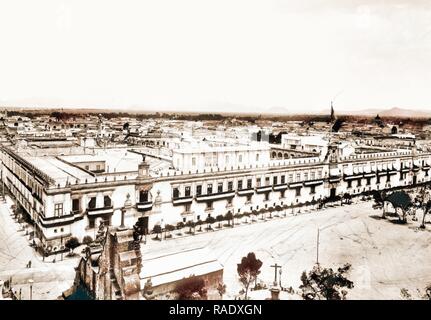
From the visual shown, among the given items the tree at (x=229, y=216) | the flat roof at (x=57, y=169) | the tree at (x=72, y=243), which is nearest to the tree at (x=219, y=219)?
the tree at (x=229, y=216)

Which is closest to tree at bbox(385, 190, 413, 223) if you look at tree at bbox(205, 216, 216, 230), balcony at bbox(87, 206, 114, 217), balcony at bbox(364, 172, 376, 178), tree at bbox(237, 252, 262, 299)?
balcony at bbox(364, 172, 376, 178)

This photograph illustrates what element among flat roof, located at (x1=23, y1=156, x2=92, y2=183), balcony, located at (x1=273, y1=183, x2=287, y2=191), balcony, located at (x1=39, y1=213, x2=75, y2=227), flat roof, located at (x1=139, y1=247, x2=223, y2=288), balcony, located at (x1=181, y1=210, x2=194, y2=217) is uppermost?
flat roof, located at (x1=23, y1=156, x2=92, y2=183)

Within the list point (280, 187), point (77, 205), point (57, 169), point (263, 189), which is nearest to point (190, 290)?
point (77, 205)

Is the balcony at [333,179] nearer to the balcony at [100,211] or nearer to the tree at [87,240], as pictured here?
the balcony at [100,211]

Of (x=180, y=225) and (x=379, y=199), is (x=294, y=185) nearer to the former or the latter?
(x=379, y=199)

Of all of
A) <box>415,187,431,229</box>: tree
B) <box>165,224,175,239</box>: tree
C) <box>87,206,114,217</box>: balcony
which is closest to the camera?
<box>87,206,114,217</box>: balcony

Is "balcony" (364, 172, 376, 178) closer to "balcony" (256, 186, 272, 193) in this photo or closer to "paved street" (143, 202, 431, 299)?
"paved street" (143, 202, 431, 299)
